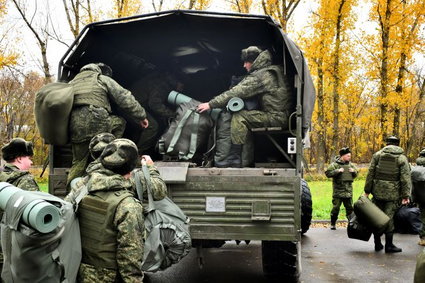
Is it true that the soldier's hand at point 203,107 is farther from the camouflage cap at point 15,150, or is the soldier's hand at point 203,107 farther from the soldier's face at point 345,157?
the soldier's face at point 345,157

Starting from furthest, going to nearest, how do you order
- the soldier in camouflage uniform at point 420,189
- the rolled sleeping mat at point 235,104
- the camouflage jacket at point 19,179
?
1. the soldier in camouflage uniform at point 420,189
2. the rolled sleeping mat at point 235,104
3. the camouflage jacket at point 19,179

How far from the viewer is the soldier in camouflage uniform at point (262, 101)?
589cm

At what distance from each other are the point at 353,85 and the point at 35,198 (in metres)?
24.6

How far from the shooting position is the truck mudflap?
5.05m

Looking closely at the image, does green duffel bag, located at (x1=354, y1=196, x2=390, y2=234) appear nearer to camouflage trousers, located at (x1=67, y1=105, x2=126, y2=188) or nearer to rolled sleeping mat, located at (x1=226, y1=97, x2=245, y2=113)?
rolled sleeping mat, located at (x1=226, y1=97, x2=245, y2=113)

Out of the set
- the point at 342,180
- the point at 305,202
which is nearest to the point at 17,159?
the point at 305,202

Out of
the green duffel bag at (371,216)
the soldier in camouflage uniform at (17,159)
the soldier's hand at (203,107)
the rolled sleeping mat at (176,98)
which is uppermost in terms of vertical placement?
the rolled sleeping mat at (176,98)

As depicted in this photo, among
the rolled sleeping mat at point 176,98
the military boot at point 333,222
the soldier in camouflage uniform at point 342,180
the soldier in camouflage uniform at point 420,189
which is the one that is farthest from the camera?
the military boot at point 333,222

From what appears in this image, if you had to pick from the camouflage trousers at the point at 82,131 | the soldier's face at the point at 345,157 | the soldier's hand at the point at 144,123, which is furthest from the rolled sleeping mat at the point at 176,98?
the soldier's face at the point at 345,157

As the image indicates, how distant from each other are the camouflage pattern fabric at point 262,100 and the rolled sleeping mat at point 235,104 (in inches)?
1.6

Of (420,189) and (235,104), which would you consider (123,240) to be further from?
(420,189)

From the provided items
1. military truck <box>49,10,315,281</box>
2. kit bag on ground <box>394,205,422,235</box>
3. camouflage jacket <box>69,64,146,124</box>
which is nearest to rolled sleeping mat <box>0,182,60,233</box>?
military truck <box>49,10,315,281</box>

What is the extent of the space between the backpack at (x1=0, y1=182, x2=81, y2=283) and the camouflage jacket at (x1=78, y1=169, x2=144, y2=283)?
5.8 inches

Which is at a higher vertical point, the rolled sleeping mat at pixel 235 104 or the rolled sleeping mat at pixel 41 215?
the rolled sleeping mat at pixel 235 104
